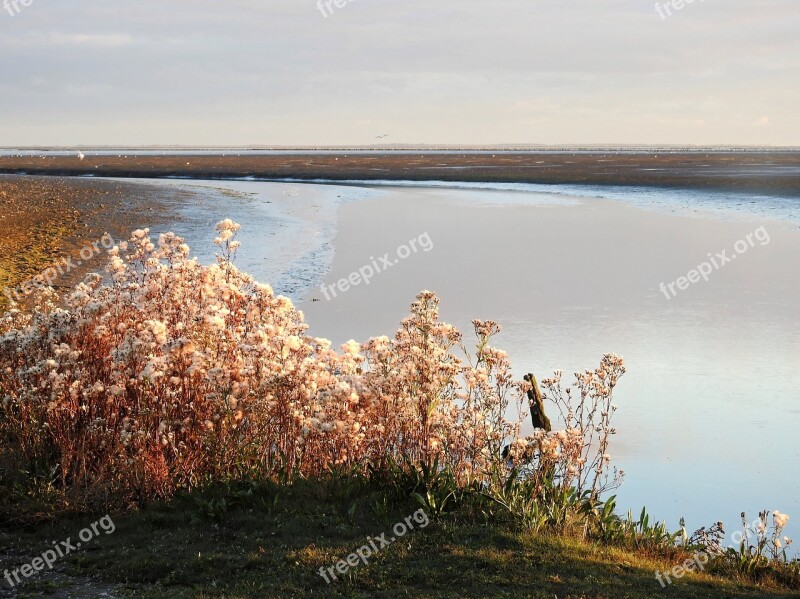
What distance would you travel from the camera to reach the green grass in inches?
292

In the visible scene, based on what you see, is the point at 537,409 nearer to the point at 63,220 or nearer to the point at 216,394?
the point at 216,394

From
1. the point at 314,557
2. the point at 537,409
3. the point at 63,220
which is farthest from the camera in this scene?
the point at 63,220

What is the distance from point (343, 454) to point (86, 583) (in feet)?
10.8

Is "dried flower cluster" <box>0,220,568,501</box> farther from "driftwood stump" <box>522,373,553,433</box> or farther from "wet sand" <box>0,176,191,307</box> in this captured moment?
"wet sand" <box>0,176,191,307</box>

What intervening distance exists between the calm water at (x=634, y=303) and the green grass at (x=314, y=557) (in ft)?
8.72

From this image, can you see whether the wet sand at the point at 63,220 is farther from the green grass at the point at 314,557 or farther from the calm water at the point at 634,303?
the green grass at the point at 314,557

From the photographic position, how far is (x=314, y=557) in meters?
7.95

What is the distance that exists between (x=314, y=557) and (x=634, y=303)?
16.3 meters

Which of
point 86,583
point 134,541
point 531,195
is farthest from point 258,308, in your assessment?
point 531,195

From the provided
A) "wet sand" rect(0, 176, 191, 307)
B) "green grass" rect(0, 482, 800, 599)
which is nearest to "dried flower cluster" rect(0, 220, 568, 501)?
"green grass" rect(0, 482, 800, 599)

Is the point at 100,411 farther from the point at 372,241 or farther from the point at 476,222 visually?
the point at 476,222

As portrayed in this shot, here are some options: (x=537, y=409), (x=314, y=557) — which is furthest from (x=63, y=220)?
(x=314, y=557)

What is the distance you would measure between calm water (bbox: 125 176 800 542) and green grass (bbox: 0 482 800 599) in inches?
105

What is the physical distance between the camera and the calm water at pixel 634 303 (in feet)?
39.4
